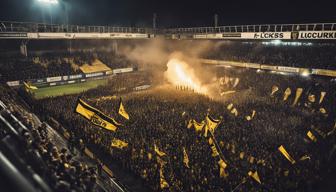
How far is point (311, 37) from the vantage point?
18.0 m

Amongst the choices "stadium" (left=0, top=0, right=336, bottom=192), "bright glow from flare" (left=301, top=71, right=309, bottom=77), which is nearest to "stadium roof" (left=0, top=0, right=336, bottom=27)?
"stadium" (left=0, top=0, right=336, bottom=192)

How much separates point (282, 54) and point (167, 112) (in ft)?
49.8

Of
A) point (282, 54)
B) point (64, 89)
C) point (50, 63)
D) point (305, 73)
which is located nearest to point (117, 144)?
point (64, 89)

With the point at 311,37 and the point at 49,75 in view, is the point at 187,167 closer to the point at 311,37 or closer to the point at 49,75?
the point at 311,37

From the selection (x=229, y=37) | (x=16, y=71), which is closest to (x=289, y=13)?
(x=229, y=37)

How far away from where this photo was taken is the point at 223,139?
12500mm

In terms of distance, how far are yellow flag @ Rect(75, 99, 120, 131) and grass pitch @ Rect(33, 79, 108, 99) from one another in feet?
45.2

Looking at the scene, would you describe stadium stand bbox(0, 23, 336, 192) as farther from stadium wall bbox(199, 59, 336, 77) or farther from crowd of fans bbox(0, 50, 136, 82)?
stadium wall bbox(199, 59, 336, 77)

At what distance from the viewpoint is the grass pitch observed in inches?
877

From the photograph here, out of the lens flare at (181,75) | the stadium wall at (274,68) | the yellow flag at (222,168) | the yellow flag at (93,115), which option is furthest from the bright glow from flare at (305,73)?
the yellow flag at (93,115)

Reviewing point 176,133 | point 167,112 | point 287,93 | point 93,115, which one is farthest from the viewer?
point 287,93

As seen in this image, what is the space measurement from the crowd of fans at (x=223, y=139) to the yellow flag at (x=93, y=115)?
5.94 feet

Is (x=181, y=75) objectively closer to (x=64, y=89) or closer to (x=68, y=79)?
(x=68, y=79)

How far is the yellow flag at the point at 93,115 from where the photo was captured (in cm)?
923
